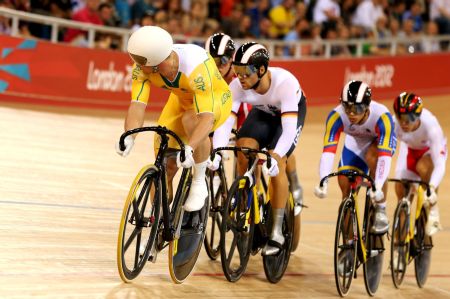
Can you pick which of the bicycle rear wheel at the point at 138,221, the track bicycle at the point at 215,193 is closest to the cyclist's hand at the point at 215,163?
the track bicycle at the point at 215,193

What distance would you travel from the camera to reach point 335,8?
13930 mm

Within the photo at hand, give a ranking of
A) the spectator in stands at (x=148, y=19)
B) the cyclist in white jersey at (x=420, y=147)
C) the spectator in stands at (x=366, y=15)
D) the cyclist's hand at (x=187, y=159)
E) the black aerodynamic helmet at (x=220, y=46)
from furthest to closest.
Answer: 1. the spectator in stands at (x=366, y=15)
2. the spectator in stands at (x=148, y=19)
3. the cyclist in white jersey at (x=420, y=147)
4. the black aerodynamic helmet at (x=220, y=46)
5. the cyclist's hand at (x=187, y=159)

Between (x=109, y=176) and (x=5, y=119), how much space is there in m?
2.07

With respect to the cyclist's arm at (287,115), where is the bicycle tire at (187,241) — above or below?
below

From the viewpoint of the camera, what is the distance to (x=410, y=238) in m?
6.62

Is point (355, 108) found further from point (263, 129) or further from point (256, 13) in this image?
point (256, 13)

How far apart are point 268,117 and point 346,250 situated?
965 mm

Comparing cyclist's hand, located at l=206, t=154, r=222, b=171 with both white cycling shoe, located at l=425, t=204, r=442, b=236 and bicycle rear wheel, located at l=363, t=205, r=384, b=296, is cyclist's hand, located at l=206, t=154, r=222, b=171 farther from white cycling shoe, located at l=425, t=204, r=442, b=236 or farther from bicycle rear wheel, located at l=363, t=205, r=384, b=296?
white cycling shoe, located at l=425, t=204, r=442, b=236

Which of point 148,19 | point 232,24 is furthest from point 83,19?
point 232,24

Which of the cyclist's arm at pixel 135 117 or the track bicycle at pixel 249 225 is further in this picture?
the track bicycle at pixel 249 225

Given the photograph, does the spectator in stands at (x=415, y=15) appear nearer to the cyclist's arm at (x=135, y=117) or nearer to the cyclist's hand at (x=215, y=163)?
Answer: the cyclist's hand at (x=215, y=163)

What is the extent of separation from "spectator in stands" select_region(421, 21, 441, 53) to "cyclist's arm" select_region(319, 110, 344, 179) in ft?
28.2

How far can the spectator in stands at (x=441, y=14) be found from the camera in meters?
15.0

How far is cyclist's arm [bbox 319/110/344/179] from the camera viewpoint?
5926 millimetres
